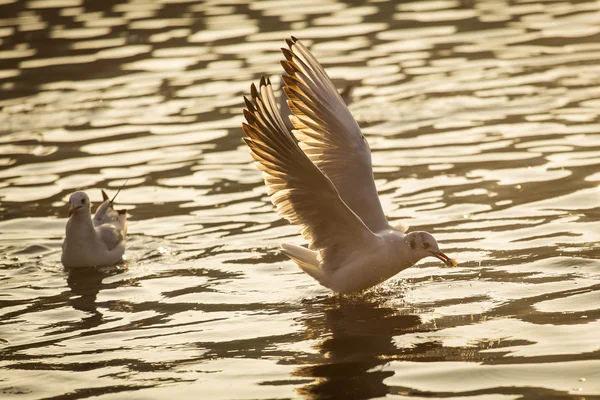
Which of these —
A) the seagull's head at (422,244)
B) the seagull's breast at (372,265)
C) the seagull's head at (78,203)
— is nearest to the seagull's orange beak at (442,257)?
the seagull's head at (422,244)

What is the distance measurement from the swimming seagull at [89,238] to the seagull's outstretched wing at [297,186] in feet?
8.75

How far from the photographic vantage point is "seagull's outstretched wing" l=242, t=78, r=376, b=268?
8695 millimetres

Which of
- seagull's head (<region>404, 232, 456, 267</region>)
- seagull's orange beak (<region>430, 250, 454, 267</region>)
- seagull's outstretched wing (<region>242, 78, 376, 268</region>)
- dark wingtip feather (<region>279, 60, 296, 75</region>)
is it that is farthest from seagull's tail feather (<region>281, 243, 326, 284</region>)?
dark wingtip feather (<region>279, 60, 296, 75</region>)

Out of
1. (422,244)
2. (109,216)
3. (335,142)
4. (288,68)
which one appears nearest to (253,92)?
(288,68)

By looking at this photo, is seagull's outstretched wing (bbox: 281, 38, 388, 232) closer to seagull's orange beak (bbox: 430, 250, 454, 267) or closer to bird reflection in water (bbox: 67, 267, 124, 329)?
seagull's orange beak (bbox: 430, 250, 454, 267)

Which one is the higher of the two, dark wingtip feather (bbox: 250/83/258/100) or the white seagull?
dark wingtip feather (bbox: 250/83/258/100)

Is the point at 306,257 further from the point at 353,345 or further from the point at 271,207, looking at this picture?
the point at 271,207

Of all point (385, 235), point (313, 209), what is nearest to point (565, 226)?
point (385, 235)

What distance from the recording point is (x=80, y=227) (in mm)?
11414

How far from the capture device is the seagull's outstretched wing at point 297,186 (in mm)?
8695

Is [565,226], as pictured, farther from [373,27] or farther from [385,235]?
[373,27]

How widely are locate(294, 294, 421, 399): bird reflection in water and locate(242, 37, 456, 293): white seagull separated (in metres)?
0.28

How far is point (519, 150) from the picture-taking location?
45.5ft

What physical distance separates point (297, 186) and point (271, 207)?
140 inches
